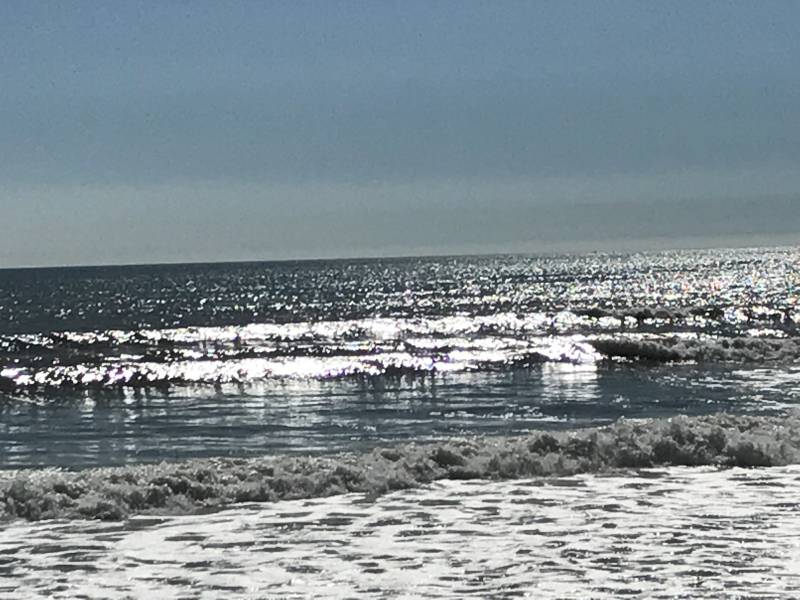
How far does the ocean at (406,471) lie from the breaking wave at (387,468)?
0.04m

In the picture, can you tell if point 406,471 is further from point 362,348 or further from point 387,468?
point 362,348

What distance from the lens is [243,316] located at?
3479 inches

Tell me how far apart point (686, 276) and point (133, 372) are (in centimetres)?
13467

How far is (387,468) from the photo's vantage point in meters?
16.8

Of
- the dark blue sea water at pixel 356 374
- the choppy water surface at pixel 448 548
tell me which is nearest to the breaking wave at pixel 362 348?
the dark blue sea water at pixel 356 374

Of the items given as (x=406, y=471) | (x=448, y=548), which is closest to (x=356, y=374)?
(x=406, y=471)

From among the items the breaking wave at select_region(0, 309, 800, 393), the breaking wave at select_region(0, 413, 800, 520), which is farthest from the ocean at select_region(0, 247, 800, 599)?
the breaking wave at select_region(0, 309, 800, 393)

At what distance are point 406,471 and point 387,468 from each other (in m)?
0.30

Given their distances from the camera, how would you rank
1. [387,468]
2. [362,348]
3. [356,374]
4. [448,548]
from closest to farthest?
[448,548]
[387,468]
[356,374]
[362,348]

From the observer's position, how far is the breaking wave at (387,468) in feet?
48.8

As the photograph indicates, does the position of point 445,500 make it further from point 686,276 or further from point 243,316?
point 686,276

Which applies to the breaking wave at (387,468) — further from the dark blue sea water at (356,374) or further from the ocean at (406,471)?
the dark blue sea water at (356,374)

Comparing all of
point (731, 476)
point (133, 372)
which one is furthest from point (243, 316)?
point (731, 476)

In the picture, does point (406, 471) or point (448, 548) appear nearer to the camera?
point (448, 548)
